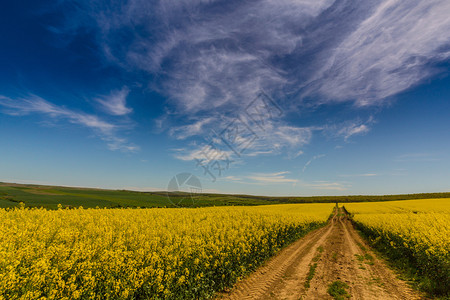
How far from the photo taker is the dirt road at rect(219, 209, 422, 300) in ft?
26.7

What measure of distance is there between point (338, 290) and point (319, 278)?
1467 mm

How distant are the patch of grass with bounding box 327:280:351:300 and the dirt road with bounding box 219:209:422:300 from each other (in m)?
0.16

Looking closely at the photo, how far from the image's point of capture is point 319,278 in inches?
383

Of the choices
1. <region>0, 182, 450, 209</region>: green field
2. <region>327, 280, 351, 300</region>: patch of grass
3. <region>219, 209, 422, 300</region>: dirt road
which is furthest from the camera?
<region>0, 182, 450, 209</region>: green field

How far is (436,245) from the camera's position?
10.2m

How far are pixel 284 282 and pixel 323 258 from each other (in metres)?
5.22

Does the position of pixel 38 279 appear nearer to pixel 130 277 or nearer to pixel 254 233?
pixel 130 277

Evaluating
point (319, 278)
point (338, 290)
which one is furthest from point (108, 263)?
point (319, 278)

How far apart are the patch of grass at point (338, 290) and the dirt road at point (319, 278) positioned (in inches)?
6.5

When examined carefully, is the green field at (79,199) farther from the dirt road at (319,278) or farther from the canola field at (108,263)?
the canola field at (108,263)

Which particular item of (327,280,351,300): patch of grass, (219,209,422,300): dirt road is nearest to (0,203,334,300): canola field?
(219,209,422,300): dirt road

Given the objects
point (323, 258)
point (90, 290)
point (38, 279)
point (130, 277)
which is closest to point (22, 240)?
point (38, 279)

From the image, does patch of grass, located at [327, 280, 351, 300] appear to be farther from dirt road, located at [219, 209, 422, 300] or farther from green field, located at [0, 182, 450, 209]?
green field, located at [0, 182, 450, 209]

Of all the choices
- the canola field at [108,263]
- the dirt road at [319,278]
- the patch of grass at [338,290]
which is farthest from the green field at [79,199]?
the patch of grass at [338,290]
